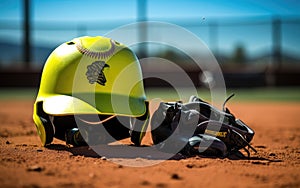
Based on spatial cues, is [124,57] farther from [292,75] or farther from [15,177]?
[292,75]

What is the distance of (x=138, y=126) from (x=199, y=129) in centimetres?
64

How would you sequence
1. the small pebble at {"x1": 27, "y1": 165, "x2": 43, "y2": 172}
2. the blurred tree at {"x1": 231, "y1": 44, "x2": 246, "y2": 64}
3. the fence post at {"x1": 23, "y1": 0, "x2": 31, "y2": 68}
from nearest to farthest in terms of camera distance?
the small pebble at {"x1": 27, "y1": 165, "x2": 43, "y2": 172} < the fence post at {"x1": 23, "y1": 0, "x2": 31, "y2": 68} < the blurred tree at {"x1": 231, "y1": 44, "x2": 246, "y2": 64}

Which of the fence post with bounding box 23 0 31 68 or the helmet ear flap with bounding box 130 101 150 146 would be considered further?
the fence post with bounding box 23 0 31 68

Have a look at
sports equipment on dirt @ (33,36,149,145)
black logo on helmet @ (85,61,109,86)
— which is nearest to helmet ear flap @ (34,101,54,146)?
sports equipment on dirt @ (33,36,149,145)

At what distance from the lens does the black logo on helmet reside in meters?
3.92

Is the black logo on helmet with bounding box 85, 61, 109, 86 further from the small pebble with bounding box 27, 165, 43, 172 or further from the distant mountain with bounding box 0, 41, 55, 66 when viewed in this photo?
the distant mountain with bounding box 0, 41, 55, 66

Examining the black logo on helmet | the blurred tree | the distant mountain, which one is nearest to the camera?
the black logo on helmet

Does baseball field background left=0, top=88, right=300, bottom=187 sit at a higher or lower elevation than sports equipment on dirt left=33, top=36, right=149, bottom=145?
lower

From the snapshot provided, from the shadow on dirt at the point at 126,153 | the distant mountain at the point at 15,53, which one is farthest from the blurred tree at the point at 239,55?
the shadow on dirt at the point at 126,153

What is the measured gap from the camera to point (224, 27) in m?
21.8

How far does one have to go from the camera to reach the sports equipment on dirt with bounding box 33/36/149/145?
12.7ft

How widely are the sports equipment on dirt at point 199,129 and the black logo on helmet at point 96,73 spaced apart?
2.10 ft

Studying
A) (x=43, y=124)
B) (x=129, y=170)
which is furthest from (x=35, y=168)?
(x=43, y=124)

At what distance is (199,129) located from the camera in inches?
155
